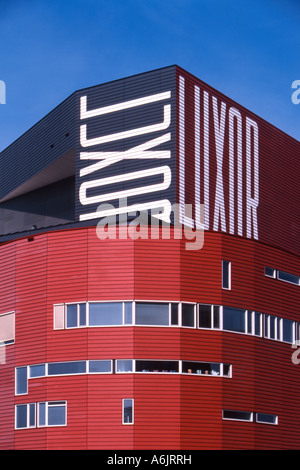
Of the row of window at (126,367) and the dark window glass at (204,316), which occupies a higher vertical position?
the dark window glass at (204,316)

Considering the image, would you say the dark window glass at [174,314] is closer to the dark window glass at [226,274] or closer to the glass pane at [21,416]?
the dark window glass at [226,274]

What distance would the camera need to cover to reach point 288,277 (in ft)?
173

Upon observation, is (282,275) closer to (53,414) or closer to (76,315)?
(76,315)

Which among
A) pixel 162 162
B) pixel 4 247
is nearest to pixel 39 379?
pixel 4 247

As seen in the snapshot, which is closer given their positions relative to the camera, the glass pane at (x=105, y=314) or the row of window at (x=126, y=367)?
the row of window at (x=126, y=367)

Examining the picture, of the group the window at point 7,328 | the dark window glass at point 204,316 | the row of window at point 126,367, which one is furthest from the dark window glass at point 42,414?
the dark window glass at point 204,316

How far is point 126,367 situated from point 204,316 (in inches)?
189

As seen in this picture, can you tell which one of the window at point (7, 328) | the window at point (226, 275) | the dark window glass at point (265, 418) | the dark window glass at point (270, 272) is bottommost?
the dark window glass at point (265, 418)

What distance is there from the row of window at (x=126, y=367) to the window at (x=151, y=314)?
189 centimetres

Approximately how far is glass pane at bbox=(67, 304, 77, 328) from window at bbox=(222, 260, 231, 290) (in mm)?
7684

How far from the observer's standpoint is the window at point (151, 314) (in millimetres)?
46094

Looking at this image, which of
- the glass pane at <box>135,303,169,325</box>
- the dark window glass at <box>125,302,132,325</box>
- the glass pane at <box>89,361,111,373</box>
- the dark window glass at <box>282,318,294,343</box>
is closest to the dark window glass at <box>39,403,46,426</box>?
the glass pane at <box>89,361,111,373</box>

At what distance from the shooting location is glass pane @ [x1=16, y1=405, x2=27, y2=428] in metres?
47.4

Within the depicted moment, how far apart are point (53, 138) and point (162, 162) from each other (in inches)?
472
